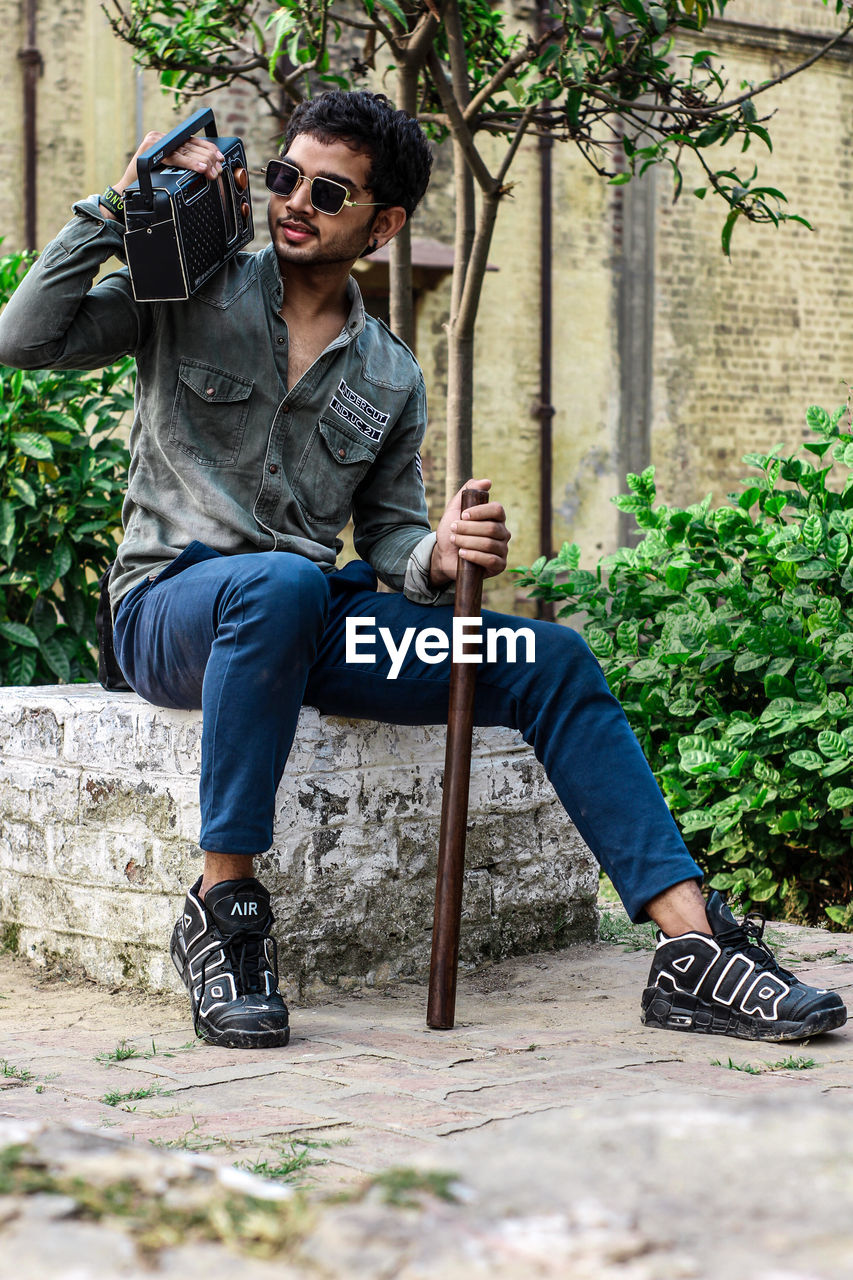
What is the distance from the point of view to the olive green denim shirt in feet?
9.29

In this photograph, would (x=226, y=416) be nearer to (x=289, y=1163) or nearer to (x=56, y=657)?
(x=289, y=1163)

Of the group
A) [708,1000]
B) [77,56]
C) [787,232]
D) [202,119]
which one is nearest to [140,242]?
[202,119]

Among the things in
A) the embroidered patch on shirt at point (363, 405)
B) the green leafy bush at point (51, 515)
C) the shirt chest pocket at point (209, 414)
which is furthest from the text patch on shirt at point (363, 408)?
the green leafy bush at point (51, 515)

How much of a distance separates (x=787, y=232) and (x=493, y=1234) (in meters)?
14.5

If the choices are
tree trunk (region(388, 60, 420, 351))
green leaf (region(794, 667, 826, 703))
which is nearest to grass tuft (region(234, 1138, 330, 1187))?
green leaf (region(794, 667, 826, 703))

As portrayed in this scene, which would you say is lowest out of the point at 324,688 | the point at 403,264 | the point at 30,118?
the point at 324,688

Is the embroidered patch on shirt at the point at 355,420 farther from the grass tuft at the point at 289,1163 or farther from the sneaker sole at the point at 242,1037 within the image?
the grass tuft at the point at 289,1163

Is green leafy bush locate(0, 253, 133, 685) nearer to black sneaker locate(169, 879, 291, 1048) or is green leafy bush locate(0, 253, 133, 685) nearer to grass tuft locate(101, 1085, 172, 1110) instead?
black sneaker locate(169, 879, 291, 1048)

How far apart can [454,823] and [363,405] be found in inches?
38.3

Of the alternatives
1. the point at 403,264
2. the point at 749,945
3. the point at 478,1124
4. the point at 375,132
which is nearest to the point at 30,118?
the point at 403,264

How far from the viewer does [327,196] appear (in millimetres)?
3025

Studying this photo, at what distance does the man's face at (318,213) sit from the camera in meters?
3.03

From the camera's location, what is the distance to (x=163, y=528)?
2957mm

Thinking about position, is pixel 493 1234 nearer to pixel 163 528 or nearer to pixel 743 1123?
pixel 743 1123
